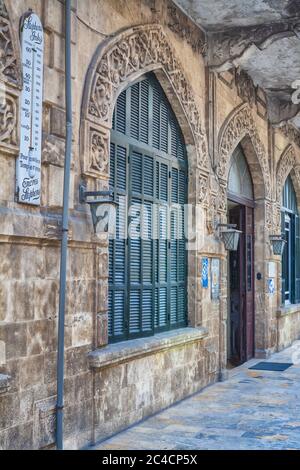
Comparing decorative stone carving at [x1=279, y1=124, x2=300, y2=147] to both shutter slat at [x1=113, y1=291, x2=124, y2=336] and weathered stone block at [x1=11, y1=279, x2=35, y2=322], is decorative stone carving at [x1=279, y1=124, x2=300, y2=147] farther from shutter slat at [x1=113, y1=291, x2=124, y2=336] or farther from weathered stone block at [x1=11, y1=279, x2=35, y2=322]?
weathered stone block at [x1=11, y1=279, x2=35, y2=322]

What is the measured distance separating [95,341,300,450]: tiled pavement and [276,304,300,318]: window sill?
2.99 meters

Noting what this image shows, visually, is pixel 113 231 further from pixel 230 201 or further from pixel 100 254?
pixel 230 201

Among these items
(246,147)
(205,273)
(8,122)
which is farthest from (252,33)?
(8,122)

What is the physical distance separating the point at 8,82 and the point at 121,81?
1857 mm

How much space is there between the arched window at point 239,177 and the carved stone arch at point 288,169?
3.98ft

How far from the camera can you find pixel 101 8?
5527 millimetres

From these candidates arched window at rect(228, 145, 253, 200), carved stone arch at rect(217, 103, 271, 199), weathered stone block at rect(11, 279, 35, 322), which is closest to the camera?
weathered stone block at rect(11, 279, 35, 322)

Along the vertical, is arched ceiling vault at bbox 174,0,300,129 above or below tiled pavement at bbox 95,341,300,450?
above

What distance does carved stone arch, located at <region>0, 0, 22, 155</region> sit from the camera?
412 centimetres

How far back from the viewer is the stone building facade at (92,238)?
13.9 ft

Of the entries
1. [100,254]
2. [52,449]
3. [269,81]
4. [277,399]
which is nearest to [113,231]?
[100,254]

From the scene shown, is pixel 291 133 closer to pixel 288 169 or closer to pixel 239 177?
pixel 288 169

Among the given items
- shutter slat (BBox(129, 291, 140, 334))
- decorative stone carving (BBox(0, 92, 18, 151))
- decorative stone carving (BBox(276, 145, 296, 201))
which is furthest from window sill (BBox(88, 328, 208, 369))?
decorative stone carving (BBox(276, 145, 296, 201))
